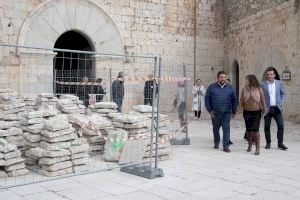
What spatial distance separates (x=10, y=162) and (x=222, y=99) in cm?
404

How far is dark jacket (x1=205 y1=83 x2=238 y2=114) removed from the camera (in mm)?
7773

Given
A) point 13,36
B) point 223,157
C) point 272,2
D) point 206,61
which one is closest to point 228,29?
point 206,61

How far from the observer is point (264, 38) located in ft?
45.2

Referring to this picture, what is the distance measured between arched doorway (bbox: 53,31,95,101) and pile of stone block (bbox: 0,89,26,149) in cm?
143

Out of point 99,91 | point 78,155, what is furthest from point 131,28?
point 78,155

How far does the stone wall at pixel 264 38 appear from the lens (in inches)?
491

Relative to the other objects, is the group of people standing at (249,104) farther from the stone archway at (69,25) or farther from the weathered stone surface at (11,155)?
the stone archway at (69,25)

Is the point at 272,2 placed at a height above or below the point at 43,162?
above

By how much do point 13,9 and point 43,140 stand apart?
22.8 ft

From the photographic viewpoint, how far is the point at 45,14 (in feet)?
40.3

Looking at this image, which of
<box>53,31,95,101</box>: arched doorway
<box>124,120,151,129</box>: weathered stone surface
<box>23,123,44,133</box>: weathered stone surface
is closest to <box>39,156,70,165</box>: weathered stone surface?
<box>23,123,44,133</box>: weathered stone surface

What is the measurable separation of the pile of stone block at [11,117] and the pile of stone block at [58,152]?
1.41ft

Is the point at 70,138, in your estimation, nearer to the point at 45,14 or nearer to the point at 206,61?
the point at 45,14

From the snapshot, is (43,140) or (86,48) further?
(86,48)
